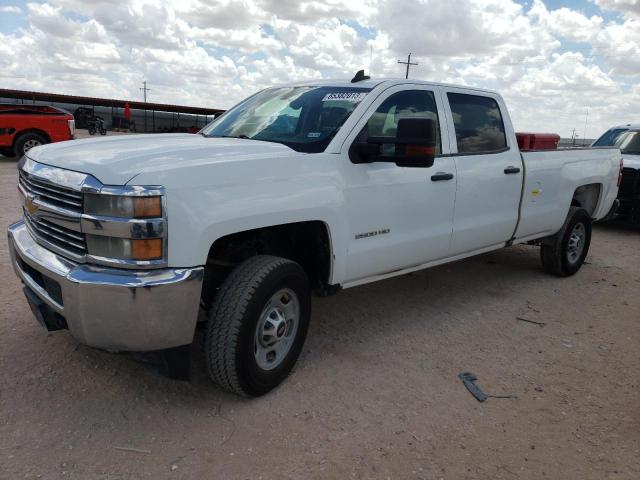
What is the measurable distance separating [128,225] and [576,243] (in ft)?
17.5

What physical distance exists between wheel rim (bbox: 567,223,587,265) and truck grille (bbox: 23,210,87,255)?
5.21 metres

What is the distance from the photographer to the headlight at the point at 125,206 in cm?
250

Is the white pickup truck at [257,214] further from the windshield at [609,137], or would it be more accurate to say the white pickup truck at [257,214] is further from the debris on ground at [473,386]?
the windshield at [609,137]

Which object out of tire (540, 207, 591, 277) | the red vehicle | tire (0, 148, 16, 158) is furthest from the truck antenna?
tire (0, 148, 16, 158)

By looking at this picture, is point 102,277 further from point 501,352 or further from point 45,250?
point 501,352

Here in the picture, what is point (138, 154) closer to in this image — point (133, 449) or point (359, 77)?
point (133, 449)

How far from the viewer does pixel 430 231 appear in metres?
4.14

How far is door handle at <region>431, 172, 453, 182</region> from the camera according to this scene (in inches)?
160

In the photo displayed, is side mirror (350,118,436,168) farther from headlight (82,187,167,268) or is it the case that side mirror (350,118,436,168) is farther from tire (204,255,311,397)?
headlight (82,187,167,268)

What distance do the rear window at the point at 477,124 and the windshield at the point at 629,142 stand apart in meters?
6.44

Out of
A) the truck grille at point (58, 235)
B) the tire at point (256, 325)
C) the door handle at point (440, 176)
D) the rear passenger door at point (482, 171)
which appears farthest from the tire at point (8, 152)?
the tire at point (256, 325)

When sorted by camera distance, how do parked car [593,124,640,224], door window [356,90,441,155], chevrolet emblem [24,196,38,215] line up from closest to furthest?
chevrolet emblem [24,196,38,215] → door window [356,90,441,155] → parked car [593,124,640,224]

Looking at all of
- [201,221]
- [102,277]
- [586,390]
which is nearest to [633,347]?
[586,390]

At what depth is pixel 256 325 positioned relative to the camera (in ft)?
9.82
